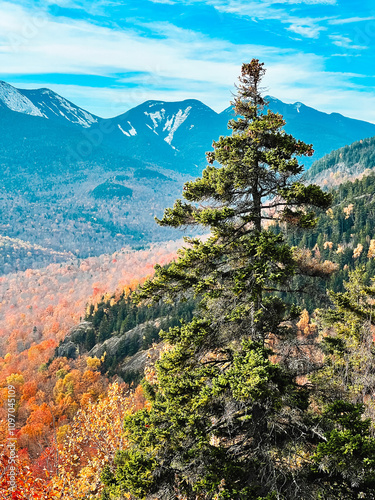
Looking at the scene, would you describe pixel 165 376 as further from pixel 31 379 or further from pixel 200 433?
pixel 31 379

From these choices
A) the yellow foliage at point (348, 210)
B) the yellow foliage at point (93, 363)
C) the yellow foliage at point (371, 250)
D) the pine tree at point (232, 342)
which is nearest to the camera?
the pine tree at point (232, 342)

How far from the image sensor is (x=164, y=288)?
11.2 metres

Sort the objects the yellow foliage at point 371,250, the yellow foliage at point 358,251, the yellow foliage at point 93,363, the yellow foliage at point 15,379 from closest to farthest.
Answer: the yellow foliage at point 15,379, the yellow foliage at point 93,363, the yellow foliage at point 371,250, the yellow foliage at point 358,251

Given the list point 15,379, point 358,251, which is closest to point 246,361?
point 15,379

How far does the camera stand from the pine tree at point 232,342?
31.6 feet

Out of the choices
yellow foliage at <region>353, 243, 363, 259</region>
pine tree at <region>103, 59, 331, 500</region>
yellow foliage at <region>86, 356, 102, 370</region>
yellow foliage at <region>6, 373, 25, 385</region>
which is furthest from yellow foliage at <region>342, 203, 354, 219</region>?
pine tree at <region>103, 59, 331, 500</region>

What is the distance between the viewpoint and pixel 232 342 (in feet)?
36.8

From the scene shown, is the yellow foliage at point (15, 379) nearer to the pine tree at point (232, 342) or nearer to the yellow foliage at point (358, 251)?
the pine tree at point (232, 342)

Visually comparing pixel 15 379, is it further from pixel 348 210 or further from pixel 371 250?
pixel 348 210

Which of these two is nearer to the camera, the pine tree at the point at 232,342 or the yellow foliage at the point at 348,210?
the pine tree at the point at 232,342

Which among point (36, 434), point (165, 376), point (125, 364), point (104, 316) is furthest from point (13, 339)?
point (165, 376)

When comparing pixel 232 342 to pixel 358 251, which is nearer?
pixel 232 342

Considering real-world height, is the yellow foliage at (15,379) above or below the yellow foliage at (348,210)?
below

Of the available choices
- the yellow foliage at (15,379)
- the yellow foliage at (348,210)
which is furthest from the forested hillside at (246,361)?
the yellow foliage at (348,210)
